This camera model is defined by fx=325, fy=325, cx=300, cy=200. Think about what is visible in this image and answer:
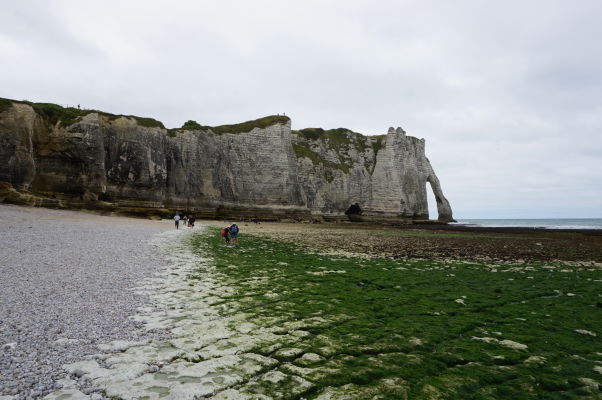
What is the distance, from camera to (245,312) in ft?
26.1

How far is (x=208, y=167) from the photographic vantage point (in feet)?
219

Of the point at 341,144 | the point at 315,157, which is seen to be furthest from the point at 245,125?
the point at 341,144

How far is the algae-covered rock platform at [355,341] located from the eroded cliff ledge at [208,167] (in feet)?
148

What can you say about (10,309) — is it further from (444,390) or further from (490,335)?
(490,335)

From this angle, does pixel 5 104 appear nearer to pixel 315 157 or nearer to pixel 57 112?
pixel 57 112

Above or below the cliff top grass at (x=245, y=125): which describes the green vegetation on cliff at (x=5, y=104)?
below

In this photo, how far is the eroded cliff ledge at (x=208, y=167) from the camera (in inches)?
1850

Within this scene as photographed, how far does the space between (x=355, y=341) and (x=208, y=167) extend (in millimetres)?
64251

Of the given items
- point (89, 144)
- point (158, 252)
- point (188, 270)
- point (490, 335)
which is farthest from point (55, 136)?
point (490, 335)

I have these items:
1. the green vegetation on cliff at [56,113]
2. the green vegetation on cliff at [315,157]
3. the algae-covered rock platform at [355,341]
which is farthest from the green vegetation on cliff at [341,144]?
the algae-covered rock platform at [355,341]

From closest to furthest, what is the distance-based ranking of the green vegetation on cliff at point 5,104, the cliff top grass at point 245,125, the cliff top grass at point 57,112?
the green vegetation on cliff at point 5,104 < the cliff top grass at point 57,112 < the cliff top grass at point 245,125

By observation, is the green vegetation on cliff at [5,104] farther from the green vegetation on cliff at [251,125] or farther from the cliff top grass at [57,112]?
the green vegetation on cliff at [251,125]

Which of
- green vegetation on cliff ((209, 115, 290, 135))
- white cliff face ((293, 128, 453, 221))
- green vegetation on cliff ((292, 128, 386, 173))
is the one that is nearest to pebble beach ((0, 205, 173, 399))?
green vegetation on cliff ((209, 115, 290, 135))

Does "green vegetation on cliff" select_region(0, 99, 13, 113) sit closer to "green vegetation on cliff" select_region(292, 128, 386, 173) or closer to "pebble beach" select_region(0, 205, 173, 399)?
"pebble beach" select_region(0, 205, 173, 399)
